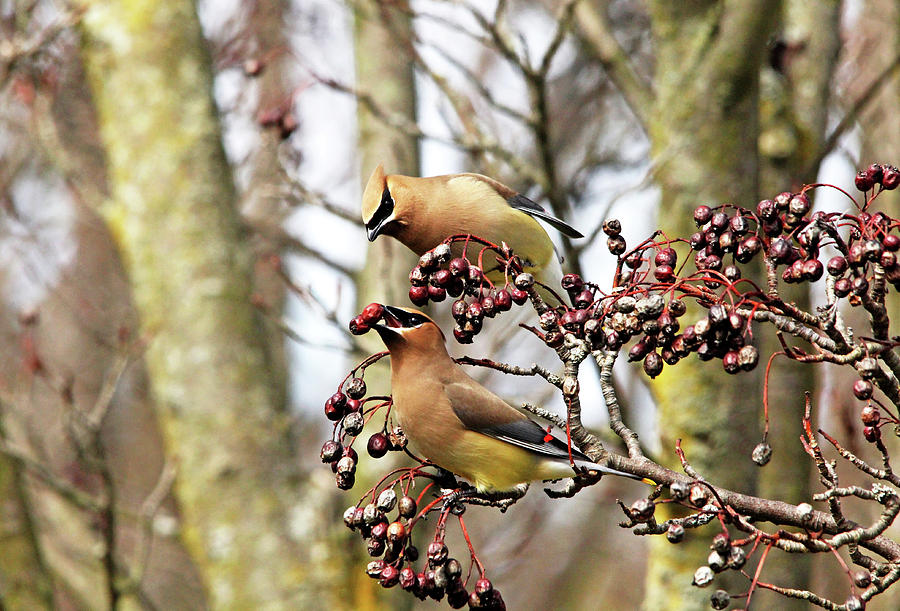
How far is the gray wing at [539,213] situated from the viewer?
333 cm

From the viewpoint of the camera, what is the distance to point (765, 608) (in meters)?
4.61

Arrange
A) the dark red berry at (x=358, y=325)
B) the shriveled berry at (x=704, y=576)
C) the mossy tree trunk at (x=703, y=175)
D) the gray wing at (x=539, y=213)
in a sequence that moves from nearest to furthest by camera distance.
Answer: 1. the shriveled berry at (x=704, y=576)
2. the dark red berry at (x=358, y=325)
3. the gray wing at (x=539, y=213)
4. the mossy tree trunk at (x=703, y=175)

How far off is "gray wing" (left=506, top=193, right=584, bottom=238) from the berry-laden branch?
3.27ft

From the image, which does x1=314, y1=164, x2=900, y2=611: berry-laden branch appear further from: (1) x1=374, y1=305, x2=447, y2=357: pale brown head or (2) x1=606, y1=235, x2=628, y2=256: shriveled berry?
(1) x1=374, y1=305, x2=447, y2=357: pale brown head

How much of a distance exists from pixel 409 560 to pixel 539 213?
149cm

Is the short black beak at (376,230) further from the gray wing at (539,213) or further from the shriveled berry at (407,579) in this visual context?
the shriveled berry at (407,579)

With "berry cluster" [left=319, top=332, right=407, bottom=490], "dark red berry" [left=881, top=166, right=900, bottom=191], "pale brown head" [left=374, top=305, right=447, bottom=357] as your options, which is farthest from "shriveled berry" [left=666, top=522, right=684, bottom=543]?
"pale brown head" [left=374, top=305, right=447, bottom=357]

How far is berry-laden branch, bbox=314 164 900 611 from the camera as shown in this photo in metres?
1.92

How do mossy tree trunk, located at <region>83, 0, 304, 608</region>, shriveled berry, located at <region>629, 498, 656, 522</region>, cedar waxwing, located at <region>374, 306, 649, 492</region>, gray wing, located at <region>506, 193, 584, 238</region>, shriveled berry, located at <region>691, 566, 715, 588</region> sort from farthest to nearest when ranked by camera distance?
mossy tree trunk, located at <region>83, 0, 304, 608</region> < gray wing, located at <region>506, 193, 584, 238</region> < cedar waxwing, located at <region>374, 306, 649, 492</region> < shriveled berry, located at <region>629, 498, 656, 522</region> < shriveled berry, located at <region>691, 566, 715, 588</region>

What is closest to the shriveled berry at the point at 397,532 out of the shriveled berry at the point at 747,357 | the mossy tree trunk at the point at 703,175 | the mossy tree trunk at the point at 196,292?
the shriveled berry at the point at 747,357

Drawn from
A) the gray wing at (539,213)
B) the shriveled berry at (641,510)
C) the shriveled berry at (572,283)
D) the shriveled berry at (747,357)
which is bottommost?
the shriveled berry at (641,510)

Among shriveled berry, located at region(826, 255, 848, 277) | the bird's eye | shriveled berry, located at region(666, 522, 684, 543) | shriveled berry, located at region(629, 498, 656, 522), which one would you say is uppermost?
the bird's eye

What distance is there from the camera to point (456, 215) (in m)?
3.20

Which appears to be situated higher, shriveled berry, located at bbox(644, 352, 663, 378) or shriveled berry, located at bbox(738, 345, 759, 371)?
shriveled berry, located at bbox(644, 352, 663, 378)
